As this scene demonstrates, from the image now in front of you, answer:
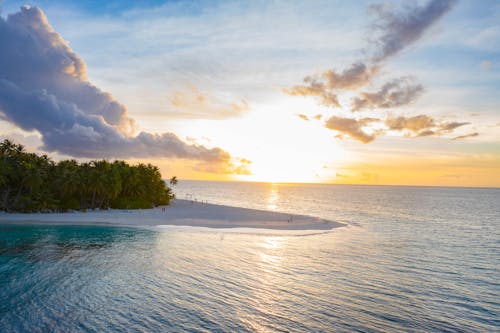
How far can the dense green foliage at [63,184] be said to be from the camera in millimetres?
77625

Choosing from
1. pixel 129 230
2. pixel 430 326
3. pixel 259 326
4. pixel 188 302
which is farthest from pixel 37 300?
pixel 129 230

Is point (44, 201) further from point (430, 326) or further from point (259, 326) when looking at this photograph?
point (430, 326)

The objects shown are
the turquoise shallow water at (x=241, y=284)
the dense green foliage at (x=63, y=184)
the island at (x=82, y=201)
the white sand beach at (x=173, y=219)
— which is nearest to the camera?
the turquoise shallow water at (x=241, y=284)

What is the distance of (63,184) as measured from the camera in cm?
8150

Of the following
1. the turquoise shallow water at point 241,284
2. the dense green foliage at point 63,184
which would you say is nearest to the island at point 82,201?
the dense green foliage at point 63,184

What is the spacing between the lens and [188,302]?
27.4 m

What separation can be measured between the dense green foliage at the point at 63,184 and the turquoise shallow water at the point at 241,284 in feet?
77.6

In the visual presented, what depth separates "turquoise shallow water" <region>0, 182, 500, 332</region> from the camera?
23.9m

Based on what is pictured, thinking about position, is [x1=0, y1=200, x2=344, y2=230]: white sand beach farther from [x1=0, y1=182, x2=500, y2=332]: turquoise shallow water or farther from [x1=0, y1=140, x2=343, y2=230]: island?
[x1=0, y1=182, x2=500, y2=332]: turquoise shallow water

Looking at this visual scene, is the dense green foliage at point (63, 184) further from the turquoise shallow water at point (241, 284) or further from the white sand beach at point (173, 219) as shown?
the turquoise shallow water at point (241, 284)

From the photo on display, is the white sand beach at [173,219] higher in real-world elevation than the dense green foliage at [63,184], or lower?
lower

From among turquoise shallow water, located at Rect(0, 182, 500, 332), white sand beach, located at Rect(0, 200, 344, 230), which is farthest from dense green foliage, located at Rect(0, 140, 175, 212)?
turquoise shallow water, located at Rect(0, 182, 500, 332)

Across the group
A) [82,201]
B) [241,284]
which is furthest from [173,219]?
[241,284]

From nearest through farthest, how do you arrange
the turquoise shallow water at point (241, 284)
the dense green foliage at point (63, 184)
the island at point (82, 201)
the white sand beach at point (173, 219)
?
the turquoise shallow water at point (241, 284)
the white sand beach at point (173, 219)
the island at point (82, 201)
the dense green foliage at point (63, 184)
